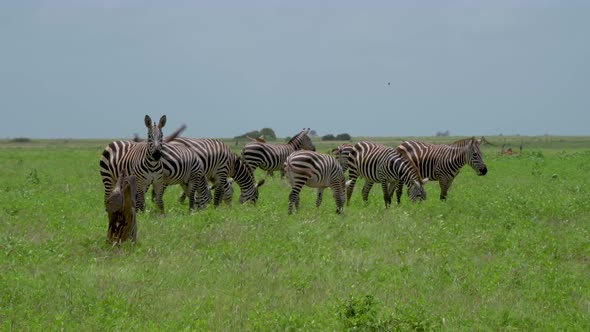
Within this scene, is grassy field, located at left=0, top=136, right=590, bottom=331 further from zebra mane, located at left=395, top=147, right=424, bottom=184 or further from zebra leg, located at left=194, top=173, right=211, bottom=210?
zebra mane, located at left=395, top=147, right=424, bottom=184

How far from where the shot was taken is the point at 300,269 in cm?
964

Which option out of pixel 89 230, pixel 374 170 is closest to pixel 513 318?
pixel 89 230

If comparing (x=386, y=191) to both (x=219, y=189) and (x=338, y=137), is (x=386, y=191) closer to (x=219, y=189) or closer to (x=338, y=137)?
(x=219, y=189)

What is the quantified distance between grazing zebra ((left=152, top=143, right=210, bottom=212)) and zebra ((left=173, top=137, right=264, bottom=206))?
0.70 m

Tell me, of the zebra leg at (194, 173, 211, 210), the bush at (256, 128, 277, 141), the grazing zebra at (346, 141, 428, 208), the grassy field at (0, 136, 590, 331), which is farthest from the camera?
the bush at (256, 128, 277, 141)

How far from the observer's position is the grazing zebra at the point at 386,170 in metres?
17.0

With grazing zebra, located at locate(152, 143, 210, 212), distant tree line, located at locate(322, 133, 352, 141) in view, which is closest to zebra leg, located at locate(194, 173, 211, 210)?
grazing zebra, located at locate(152, 143, 210, 212)

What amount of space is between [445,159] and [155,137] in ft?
28.4

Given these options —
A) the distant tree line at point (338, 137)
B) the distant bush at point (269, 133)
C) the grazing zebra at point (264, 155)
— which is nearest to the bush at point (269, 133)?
the distant bush at point (269, 133)

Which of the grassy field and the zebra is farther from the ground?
the zebra

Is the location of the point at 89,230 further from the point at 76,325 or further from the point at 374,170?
the point at 374,170

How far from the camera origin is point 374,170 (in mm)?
17438

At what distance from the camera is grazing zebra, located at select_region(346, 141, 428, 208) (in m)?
17.0

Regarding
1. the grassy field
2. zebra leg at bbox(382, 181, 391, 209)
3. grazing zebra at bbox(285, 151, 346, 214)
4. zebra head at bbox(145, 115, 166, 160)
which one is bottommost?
the grassy field
